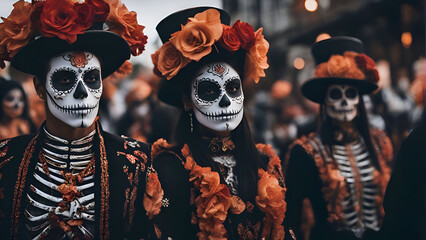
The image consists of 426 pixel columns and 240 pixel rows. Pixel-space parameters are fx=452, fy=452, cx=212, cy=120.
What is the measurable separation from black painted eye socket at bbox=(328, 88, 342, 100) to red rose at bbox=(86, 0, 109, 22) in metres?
2.63

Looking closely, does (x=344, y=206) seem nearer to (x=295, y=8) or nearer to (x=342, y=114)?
(x=342, y=114)

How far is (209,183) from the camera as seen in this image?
3268 millimetres

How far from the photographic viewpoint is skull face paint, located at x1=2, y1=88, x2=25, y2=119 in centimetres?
568

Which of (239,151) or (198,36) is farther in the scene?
(239,151)

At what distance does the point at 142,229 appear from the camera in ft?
10.7

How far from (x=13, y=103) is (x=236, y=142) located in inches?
136

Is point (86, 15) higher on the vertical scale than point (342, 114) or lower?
higher

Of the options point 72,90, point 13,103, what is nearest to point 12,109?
point 13,103

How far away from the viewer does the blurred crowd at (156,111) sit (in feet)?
18.8

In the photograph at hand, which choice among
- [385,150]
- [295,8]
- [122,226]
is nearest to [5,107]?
[122,226]

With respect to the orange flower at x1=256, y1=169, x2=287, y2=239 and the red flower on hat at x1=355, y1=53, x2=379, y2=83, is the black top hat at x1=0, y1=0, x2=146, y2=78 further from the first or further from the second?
the red flower on hat at x1=355, y1=53, x2=379, y2=83

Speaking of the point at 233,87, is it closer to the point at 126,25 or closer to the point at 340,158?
the point at 126,25

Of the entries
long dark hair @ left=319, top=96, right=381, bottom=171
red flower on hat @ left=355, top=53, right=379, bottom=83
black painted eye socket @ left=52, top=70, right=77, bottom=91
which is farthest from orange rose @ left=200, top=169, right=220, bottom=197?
red flower on hat @ left=355, top=53, right=379, bottom=83

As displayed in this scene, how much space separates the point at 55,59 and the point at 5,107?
9.77 ft
